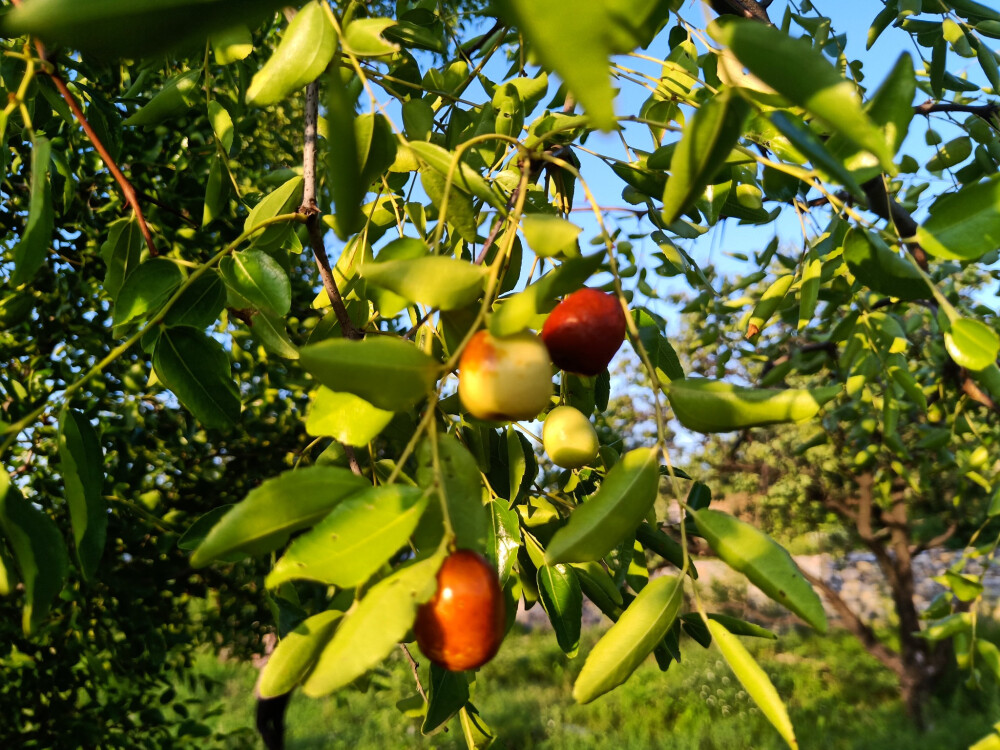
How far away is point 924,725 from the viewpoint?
6266 mm

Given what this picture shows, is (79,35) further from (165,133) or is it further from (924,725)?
(924,725)

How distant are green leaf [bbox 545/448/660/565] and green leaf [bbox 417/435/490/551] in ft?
0.18

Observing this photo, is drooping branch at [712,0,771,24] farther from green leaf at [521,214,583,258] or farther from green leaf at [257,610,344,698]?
green leaf at [257,610,344,698]

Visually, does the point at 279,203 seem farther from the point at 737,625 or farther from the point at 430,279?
the point at 737,625

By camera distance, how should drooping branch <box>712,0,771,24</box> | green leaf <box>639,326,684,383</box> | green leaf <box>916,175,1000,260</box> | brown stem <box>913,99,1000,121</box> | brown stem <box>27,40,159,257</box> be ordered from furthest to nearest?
1. brown stem <box>913,99,1000,121</box>
2. drooping branch <box>712,0,771,24</box>
3. green leaf <box>639,326,684,383</box>
4. brown stem <box>27,40,159,257</box>
5. green leaf <box>916,175,1000,260</box>

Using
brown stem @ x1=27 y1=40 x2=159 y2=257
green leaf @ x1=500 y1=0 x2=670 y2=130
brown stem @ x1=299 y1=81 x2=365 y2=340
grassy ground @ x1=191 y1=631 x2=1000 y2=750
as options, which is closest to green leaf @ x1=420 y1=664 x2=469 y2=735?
brown stem @ x1=299 y1=81 x2=365 y2=340

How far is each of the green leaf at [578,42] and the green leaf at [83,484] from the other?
1.84ft

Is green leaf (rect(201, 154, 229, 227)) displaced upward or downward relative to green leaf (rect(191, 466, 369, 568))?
upward

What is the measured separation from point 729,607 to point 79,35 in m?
9.18

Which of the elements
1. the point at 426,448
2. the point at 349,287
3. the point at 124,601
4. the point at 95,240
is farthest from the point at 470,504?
the point at 95,240

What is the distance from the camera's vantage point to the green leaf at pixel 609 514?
511mm

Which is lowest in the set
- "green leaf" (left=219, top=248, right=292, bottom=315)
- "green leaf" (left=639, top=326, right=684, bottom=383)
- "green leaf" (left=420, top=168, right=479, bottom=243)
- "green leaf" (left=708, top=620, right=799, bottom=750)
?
"green leaf" (left=708, top=620, right=799, bottom=750)

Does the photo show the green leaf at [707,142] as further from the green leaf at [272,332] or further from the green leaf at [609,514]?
the green leaf at [272,332]

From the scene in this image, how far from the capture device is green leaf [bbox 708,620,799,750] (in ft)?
1.61
